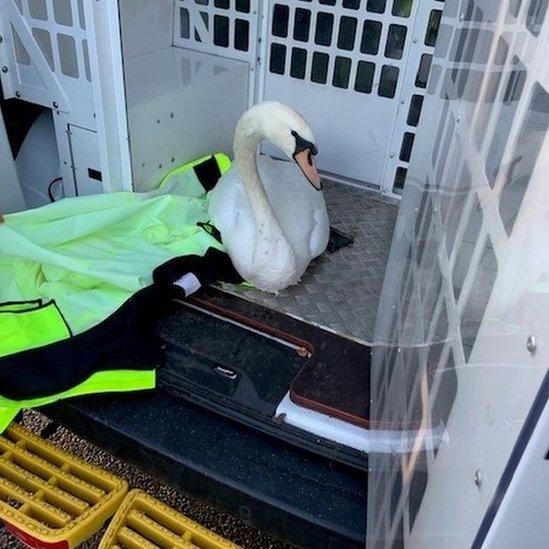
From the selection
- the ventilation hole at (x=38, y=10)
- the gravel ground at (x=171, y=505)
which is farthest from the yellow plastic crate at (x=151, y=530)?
the ventilation hole at (x=38, y=10)

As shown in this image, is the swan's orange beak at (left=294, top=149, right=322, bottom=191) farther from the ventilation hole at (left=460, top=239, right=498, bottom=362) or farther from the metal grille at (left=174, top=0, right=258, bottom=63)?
the ventilation hole at (left=460, top=239, right=498, bottom=362)

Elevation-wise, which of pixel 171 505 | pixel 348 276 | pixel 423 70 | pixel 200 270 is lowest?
pixel 171 505

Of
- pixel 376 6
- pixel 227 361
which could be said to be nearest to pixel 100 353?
pixel 227 361

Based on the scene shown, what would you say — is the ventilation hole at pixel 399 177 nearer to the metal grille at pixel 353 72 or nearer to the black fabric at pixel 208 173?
the metal grille at pixel 353 72

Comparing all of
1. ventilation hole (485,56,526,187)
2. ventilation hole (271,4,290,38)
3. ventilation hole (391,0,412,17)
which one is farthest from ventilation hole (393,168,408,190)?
ventilation hole (485,56,526,187)

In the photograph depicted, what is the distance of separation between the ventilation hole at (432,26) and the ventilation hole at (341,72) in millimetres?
371

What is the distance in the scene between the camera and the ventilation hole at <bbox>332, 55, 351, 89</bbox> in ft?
8.93

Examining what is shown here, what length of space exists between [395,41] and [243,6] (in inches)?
29.8

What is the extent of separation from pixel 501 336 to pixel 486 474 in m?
0.14

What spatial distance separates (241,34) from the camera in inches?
113

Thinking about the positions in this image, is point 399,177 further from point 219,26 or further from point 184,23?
point 184,23

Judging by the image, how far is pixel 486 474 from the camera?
0.59 metres

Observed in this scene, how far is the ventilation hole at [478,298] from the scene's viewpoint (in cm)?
71

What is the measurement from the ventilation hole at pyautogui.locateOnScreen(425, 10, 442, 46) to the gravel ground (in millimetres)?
2067
